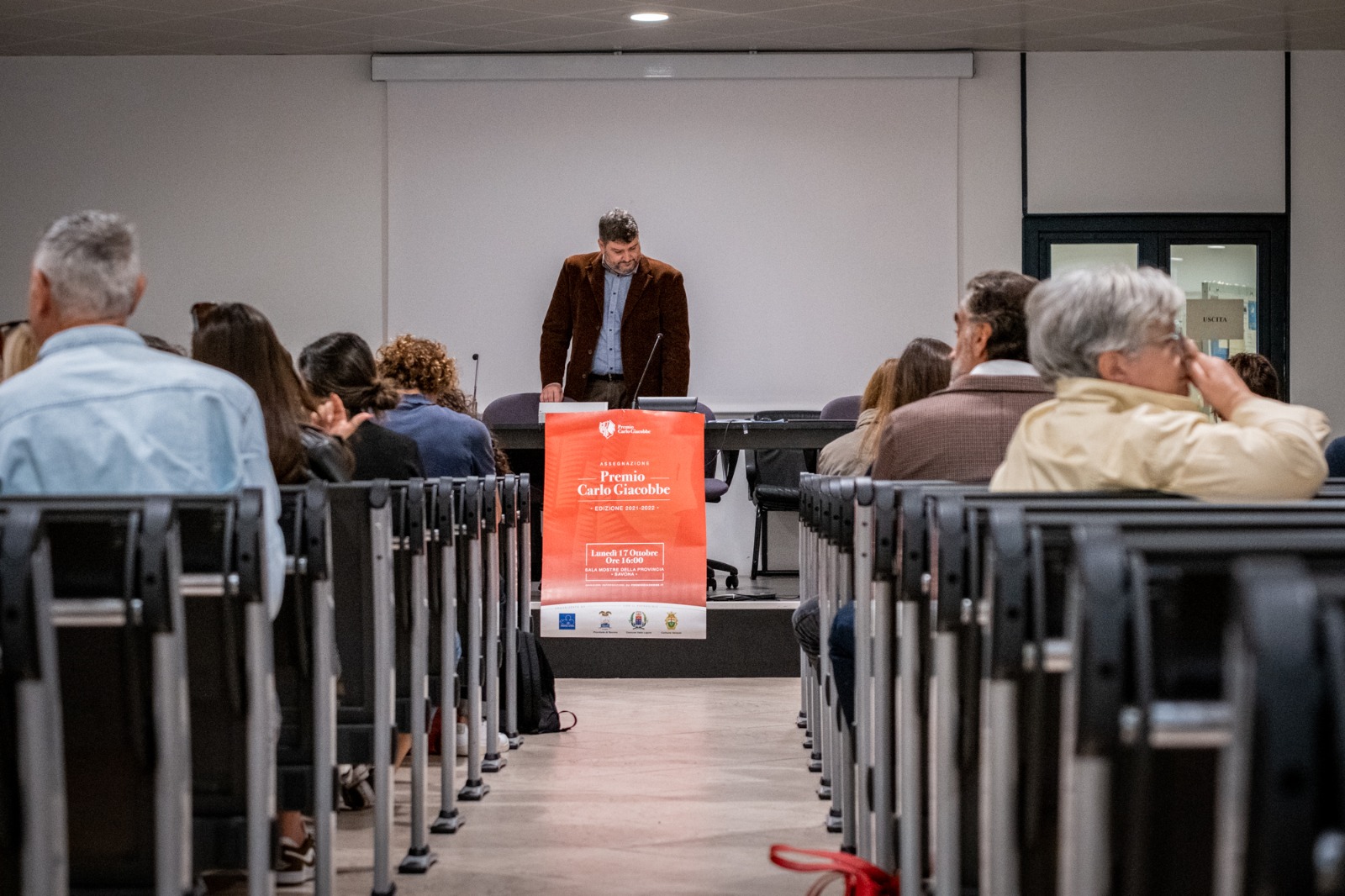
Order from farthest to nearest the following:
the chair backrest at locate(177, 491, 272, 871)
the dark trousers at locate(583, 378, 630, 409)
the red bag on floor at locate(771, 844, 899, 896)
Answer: the dark trousers at locate(583, 378, 630, 409)
the red bag on floor at locate(771, 844, 899, 896)
the chair backrest at locate(177, 491, 272, 871)

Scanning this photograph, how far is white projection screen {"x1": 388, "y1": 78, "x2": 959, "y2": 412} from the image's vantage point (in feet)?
25.4

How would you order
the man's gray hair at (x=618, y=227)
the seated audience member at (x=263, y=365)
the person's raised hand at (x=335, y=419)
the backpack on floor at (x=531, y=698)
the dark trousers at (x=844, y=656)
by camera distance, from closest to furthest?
the seated audience member at (x=263, y=365)
the dark trousers at (x=844, y=656)
the person's raised hand at (x=335, y=419)
the backpack on floor at (x=531, y=698)
the man's gray hair at (x=618, y=227)

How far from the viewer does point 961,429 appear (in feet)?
8.50

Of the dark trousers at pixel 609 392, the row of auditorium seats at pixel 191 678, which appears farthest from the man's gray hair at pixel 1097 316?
the dark trousers at pixel 609 392

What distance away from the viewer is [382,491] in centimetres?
233

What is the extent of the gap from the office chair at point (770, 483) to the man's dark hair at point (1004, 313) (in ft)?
11.7

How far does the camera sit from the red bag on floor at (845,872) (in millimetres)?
2326

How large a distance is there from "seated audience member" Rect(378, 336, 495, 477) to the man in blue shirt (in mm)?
1884

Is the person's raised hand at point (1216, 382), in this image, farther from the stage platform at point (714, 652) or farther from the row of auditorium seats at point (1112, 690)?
the stage platform at point (714, 652)

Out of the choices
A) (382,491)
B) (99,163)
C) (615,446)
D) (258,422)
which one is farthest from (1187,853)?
(99,163)

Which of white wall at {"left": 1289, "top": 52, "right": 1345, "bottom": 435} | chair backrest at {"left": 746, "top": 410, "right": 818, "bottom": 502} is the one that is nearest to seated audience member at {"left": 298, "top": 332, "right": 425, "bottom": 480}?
chair backrest at {"left": 746, "top": 410, "right": 818, "bottom": 502}

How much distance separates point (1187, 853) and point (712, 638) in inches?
151

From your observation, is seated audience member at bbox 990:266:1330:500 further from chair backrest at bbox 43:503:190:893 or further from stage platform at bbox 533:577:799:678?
stage platform at bbox 533:577:799:678

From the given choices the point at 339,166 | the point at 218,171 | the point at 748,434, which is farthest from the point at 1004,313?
the point at 218,171
